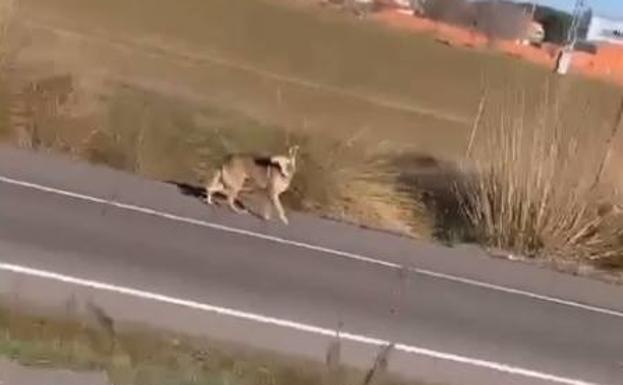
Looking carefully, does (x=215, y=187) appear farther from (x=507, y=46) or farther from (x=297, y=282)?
(x=507, y=46)

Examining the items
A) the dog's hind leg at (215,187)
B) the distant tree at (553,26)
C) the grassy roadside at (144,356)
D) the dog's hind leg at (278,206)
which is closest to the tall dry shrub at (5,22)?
the dog's hind leg at (215,187)

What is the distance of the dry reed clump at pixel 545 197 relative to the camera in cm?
1633

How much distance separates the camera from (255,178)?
15312mm

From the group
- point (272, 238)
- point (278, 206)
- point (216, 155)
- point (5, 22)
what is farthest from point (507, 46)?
point (272, 238)

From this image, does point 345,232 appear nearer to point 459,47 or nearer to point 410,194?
point 410,194

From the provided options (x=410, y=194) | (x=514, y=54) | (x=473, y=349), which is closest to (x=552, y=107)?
(x=410, y=194)

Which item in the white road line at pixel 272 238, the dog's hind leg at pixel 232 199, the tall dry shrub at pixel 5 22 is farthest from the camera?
the tall dry shrub at pixel 5 22

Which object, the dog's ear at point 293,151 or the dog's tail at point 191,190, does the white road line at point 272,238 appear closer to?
the dog's tail at point 191,190

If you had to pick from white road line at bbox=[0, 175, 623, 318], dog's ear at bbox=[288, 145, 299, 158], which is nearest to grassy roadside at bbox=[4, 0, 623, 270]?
dog's ear at bbox=[288, 145, 299, 158]

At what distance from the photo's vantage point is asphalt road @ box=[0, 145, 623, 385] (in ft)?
40.3

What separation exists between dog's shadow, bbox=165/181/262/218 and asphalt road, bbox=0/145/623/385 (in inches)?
4.9

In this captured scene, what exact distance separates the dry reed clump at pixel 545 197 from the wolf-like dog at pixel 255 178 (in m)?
2.06

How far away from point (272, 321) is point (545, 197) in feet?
15.3

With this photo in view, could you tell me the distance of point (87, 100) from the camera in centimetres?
1792
